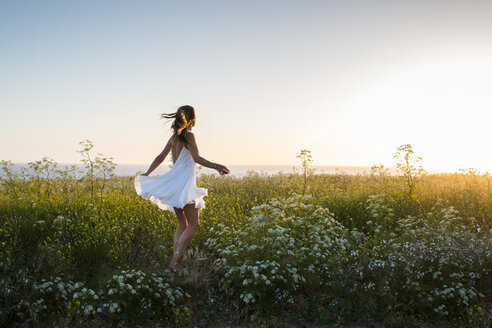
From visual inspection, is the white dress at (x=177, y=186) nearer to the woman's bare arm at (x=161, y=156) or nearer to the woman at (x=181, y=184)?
the woman at (x=181, y=184)

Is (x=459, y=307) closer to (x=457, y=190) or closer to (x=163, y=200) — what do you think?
(x=163, y=200)

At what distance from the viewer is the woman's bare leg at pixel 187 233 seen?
16.6ft

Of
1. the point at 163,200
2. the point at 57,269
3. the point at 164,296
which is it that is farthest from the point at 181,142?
the point at 57,269

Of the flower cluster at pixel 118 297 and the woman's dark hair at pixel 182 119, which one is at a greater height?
the woman's dark hair at pixel 182 119

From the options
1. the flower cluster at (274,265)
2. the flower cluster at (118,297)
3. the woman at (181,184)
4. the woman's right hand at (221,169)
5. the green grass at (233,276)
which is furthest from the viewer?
the woman at (181,184)

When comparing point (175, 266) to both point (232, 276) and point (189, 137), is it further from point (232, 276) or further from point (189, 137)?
point (189, 137)

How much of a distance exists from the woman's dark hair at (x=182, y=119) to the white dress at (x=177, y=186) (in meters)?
0.25

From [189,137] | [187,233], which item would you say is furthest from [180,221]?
[189,137]

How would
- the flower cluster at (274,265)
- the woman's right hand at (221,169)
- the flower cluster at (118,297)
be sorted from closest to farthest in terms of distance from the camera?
1. the flower cluster at (118,297)
2. the flower cluster at (274,265)
3. the woman's right hand at (221,169)

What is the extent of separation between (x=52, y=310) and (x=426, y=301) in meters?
4.51

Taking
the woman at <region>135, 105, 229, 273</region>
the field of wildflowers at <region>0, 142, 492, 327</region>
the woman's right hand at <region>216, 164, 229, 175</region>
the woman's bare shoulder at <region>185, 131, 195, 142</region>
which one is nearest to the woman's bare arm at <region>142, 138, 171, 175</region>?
the woman at <region>135, 105, 229, 273</region>

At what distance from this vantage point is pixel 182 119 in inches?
200

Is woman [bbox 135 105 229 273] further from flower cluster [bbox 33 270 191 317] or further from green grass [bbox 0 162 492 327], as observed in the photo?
flower cluster [bbox 33 270 191 317]

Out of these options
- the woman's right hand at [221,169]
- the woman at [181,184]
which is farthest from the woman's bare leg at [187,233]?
the woman's right hand at [221,169]
